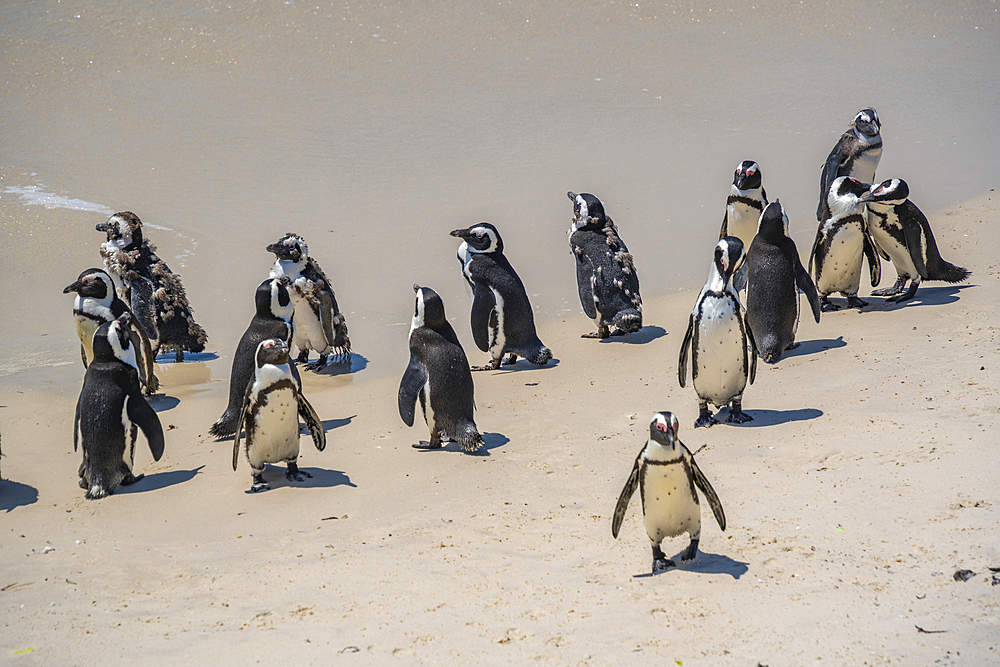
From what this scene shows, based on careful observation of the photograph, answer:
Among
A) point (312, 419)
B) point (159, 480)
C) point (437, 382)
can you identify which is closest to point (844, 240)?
point (437, 382)

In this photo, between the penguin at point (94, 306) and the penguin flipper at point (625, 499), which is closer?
the penguin flipper at point (625, 499)

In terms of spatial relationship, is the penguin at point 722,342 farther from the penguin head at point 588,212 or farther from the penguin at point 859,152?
the penguin at point 859,152

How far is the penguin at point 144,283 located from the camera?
27.5ft

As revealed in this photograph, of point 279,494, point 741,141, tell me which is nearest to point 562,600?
point 279,494

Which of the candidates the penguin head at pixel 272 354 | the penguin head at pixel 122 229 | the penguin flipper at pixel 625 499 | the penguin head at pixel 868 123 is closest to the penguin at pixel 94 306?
the penguin head at pixel 122 229

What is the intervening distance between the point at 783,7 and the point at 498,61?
728 centimetres

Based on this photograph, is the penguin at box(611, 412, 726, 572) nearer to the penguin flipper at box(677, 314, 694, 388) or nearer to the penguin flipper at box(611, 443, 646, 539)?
the penguin flipper at box(611, 443, 646, 539)

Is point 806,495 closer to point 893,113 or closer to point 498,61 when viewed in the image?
point 893,113

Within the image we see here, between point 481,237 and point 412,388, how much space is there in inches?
89.1

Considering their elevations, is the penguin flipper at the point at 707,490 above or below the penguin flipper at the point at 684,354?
Answer: below

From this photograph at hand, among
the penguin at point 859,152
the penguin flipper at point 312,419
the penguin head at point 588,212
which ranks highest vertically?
the penguin at point 859,152

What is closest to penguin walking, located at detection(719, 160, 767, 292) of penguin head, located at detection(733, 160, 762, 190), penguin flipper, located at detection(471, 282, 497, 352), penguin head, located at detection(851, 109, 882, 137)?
penguin head, located at detection(733, 160, 762, 190)

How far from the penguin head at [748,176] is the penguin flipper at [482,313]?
2.60 metres

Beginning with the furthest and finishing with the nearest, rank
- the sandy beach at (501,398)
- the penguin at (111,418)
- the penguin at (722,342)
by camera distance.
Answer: the penguin at (722,342) < the penguin at (111,418) < the sandy beach at (501,398)
